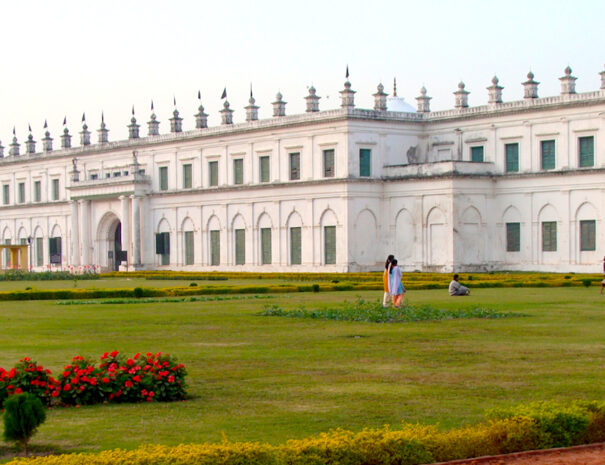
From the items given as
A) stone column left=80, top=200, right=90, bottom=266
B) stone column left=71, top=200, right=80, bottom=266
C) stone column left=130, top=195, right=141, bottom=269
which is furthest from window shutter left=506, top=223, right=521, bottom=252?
stone column left=71, top=200, right=80, bottom=266

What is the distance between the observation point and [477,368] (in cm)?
1435

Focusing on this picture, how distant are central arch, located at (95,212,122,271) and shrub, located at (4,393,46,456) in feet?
204

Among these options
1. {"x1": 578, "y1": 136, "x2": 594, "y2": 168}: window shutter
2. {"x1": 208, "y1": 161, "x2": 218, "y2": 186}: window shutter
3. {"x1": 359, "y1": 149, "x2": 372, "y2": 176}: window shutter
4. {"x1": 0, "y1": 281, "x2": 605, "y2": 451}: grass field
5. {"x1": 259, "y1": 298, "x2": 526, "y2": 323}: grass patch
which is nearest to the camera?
{"x1": 0, "y1": 281, "x2": 605, "y2": 451}: grass field

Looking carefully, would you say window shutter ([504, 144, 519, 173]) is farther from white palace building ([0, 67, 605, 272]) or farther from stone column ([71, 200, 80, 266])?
stone column ([71, 200, 80, 266])

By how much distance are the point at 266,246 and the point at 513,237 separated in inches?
555

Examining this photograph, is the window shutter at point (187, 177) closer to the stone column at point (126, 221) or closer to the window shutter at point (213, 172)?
the window shutter at point (213, 172)

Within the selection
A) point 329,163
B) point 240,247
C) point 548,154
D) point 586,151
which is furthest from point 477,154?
point 240,247

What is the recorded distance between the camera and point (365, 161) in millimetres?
54344

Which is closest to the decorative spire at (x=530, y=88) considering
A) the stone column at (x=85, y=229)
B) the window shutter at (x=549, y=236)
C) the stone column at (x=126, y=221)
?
the window shutter at (x=549, y=236)

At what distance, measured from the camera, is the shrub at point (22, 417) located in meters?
9.24

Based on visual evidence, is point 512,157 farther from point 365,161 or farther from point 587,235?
point 365,161

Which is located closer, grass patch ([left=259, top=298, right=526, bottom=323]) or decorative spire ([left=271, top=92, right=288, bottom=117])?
grass patch ([left=259, top=298, right=526, bottom=323])

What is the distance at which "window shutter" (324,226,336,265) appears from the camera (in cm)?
5488

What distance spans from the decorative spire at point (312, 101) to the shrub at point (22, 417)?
4761 centimetres
